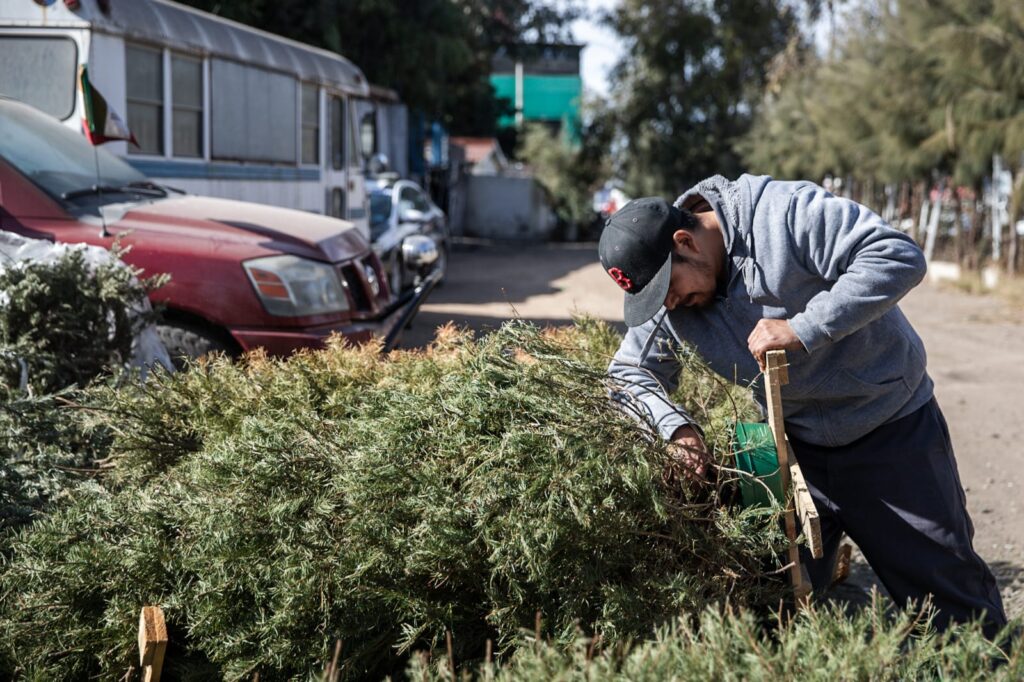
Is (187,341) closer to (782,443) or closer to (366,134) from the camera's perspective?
(782,443)

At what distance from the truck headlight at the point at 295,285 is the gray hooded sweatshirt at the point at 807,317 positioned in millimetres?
3027

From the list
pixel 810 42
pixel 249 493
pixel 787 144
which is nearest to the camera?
pixel 249 493

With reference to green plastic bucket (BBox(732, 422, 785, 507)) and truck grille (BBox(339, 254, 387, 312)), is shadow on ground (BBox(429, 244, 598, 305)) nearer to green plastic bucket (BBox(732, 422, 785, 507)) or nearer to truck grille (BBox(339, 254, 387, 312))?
truck grille (BBox(339, 254, 387, 312))

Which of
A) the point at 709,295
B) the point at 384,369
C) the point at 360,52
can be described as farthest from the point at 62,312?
the point at 360,52

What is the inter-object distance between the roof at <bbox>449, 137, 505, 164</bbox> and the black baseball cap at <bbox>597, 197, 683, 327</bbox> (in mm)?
37529

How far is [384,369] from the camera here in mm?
3479

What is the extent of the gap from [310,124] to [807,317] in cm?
981

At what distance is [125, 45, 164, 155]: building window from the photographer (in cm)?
826

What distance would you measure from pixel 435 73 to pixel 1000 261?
39.7ft

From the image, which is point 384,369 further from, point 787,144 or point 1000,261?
point 787,144

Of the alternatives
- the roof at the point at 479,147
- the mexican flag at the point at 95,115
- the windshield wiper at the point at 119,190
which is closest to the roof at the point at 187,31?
the windshield wiper at the point at 119,190

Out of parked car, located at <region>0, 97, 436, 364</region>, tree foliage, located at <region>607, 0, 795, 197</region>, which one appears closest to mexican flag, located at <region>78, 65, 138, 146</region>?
parked car, located at <region>0, 97, 436, 364</region>

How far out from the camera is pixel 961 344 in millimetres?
11609

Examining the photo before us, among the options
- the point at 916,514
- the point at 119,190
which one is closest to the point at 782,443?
the point at 916,514
